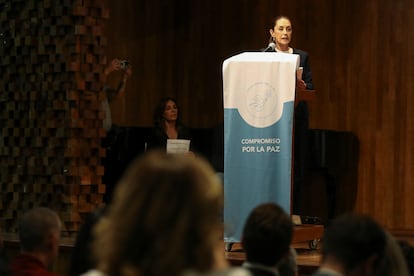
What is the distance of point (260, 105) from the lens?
509 cm

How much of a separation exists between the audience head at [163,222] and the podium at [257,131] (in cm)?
357

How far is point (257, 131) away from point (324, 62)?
10.7 feet

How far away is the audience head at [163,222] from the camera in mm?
1425

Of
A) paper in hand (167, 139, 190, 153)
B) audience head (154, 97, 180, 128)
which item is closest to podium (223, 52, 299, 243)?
paper in hand (167, 139, 190, 153)

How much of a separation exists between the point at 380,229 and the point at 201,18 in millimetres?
6587

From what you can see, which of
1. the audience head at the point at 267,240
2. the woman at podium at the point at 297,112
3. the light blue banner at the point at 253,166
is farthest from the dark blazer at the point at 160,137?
the audience head at the point at 267,240

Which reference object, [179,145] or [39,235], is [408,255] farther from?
[179,145]

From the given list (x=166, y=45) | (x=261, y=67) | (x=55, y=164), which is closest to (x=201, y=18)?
(x=166, y=45)

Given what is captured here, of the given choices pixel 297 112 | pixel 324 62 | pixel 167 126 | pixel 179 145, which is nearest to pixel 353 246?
pixel 297 112

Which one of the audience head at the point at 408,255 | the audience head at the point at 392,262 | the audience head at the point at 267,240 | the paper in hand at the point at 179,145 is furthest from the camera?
the paper in hand at the point at 179,145

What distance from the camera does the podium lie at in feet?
16.6

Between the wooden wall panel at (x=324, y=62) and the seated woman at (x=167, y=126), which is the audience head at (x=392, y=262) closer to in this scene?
the seated woman at (x=167, y=126)

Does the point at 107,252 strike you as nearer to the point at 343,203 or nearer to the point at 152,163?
the point at 152,163

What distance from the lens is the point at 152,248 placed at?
1.43m
